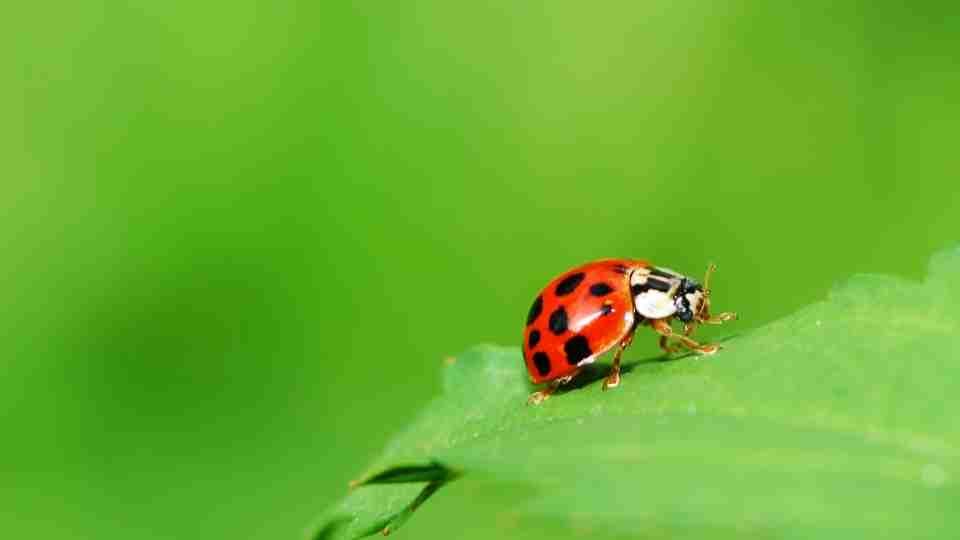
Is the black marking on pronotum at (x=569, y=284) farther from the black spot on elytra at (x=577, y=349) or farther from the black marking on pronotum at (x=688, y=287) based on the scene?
the black marking on pronotum at (x=688, y=287)

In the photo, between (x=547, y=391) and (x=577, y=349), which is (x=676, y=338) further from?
(x=547, y=391)

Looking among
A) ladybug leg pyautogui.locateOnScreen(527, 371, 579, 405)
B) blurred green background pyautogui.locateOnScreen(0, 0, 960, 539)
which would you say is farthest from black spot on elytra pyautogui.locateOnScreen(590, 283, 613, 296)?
blurred green background pyautogui.locateOnScreen(0, 0, 960, 539)

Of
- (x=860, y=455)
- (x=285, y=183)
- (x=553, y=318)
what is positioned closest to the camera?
(x=860, y=455)

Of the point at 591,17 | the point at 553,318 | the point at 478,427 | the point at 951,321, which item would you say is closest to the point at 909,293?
the point at 951,321

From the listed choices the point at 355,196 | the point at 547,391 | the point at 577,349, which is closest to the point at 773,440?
the point at 547,391

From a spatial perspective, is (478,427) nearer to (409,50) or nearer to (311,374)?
(311,374)

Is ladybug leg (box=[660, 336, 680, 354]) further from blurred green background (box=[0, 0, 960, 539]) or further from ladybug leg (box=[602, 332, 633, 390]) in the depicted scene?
blurred green background (box=[0, 0, 960, 539])
